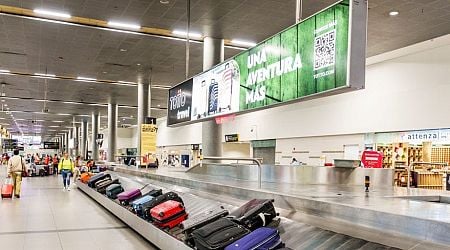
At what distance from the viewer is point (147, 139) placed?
19.9 meters

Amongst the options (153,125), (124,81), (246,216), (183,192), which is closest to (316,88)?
(246,216)

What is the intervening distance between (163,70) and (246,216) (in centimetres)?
1463

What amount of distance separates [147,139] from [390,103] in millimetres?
10728

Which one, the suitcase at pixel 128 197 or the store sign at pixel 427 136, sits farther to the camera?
the store sign at pixel 427 136

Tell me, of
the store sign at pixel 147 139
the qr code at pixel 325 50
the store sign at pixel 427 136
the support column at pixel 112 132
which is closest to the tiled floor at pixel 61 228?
the qr code at pixel 325 50

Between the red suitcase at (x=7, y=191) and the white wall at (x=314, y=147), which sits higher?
the white wall at (x=314, y=147)

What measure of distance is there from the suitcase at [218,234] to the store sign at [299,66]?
1.68 meters

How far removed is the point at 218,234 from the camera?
180 inches

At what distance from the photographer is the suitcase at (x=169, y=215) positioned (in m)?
6.56

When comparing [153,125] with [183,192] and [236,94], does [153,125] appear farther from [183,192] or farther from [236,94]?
[236,94]

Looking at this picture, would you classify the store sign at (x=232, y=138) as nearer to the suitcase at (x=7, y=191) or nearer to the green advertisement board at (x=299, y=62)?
the suitcase at (x=7, y=191)

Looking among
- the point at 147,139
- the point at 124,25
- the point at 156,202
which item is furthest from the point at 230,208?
the point at 147,139

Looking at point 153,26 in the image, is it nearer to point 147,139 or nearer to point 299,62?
point 299,62

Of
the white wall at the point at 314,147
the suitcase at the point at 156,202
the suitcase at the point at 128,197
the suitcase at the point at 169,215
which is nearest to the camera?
the suitcase at the point at 169,215
